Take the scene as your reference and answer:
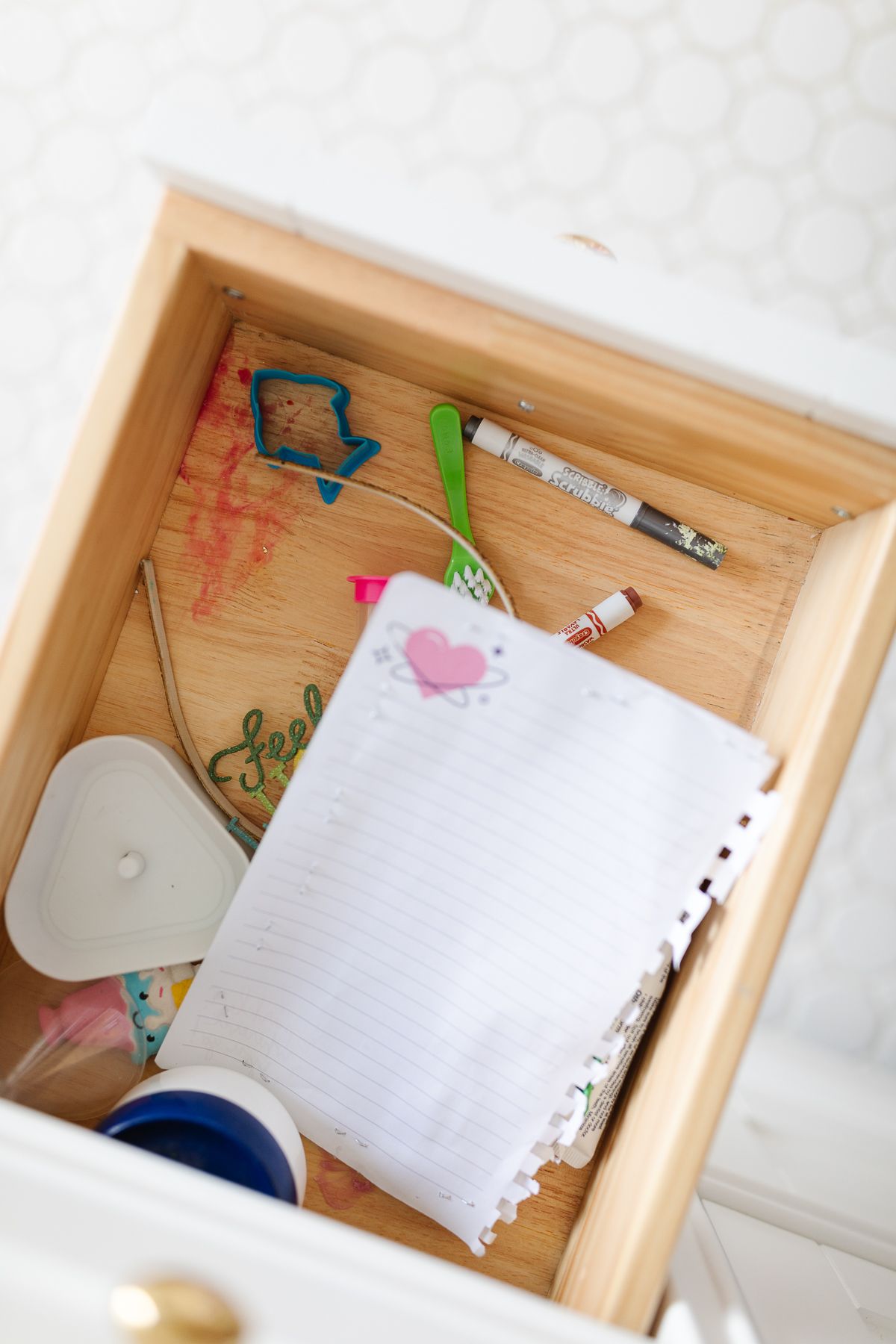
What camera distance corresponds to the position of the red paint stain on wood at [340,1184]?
1.74 feet

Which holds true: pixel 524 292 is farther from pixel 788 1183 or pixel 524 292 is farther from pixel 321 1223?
pixel 788 1183

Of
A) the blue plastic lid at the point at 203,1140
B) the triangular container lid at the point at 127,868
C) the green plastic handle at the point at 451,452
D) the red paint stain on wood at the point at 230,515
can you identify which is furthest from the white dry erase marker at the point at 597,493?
the blue plastic lid at the point at 203,1140

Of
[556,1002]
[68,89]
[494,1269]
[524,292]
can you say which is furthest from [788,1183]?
[68,89]

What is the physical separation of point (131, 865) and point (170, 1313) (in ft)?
0.76

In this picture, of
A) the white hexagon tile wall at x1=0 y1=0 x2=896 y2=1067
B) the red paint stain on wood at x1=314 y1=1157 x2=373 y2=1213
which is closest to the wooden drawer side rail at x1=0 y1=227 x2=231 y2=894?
the red paint stain on wood at x1=314 y1=1157 x2=373 y2=1213

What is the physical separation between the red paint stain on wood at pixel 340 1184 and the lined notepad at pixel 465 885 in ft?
0.16

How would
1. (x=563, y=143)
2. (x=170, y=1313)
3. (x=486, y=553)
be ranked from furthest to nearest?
(x=563, y=143)
(x=486, y=553)
(x=170, y=1313)

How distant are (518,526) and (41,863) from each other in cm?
33

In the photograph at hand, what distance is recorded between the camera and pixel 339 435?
553 millimetres

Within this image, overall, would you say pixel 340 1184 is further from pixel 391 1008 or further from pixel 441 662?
pixel 441 662

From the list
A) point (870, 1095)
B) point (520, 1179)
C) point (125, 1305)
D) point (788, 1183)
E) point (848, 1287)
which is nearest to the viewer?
point (125, 1305)

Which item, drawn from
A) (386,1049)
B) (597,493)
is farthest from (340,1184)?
(597,493)

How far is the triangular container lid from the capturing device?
532 mm

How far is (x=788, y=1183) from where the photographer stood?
0.84 metres
